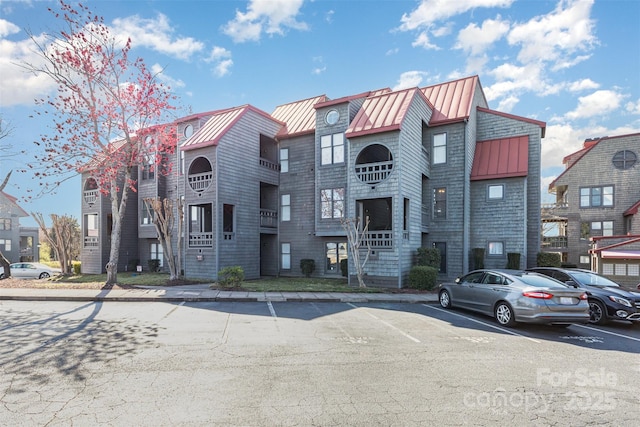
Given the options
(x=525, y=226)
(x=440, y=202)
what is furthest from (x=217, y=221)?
A: (x=525, y=226)

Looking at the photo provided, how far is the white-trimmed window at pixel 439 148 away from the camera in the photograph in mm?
19922

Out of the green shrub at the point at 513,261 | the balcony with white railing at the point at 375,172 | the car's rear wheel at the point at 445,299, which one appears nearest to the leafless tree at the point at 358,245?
Answer: the balcony with white railing at the point at 375,172

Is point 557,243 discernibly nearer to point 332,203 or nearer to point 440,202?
point 440,202

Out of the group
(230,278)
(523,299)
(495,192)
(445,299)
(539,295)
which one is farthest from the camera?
(495,192)

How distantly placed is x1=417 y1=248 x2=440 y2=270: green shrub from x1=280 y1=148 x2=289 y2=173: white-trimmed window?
34.8 feet

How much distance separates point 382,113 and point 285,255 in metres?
11.1

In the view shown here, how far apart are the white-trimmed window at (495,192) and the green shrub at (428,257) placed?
5.21 meters

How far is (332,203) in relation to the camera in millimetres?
20250

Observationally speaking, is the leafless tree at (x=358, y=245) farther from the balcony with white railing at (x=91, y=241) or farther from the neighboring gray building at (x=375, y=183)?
the balcony with white railing at (x=91, y=241)

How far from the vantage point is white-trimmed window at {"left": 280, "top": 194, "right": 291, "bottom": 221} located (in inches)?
898

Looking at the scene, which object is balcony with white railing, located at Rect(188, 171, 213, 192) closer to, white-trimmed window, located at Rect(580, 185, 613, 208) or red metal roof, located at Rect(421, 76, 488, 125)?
red metal roof, located at Rect(421, 76, 488, 125)

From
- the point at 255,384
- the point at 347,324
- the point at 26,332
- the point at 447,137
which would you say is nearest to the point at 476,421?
the point at 255,384

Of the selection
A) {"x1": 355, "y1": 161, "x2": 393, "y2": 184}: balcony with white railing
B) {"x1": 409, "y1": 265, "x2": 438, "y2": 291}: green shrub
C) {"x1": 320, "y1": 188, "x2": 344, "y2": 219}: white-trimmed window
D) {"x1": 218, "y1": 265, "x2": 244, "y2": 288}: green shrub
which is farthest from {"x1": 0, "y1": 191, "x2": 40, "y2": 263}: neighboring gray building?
{"x1": 409, "y1": 265, "x2": 438, "y2": 291}: green shrub

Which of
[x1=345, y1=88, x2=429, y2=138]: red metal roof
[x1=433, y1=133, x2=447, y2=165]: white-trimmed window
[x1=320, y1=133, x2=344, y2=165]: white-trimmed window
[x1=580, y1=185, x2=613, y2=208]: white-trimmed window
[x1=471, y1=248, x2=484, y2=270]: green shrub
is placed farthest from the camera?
[x1=580, y1=185, x2=613, y2=208]: white-trimmed window
